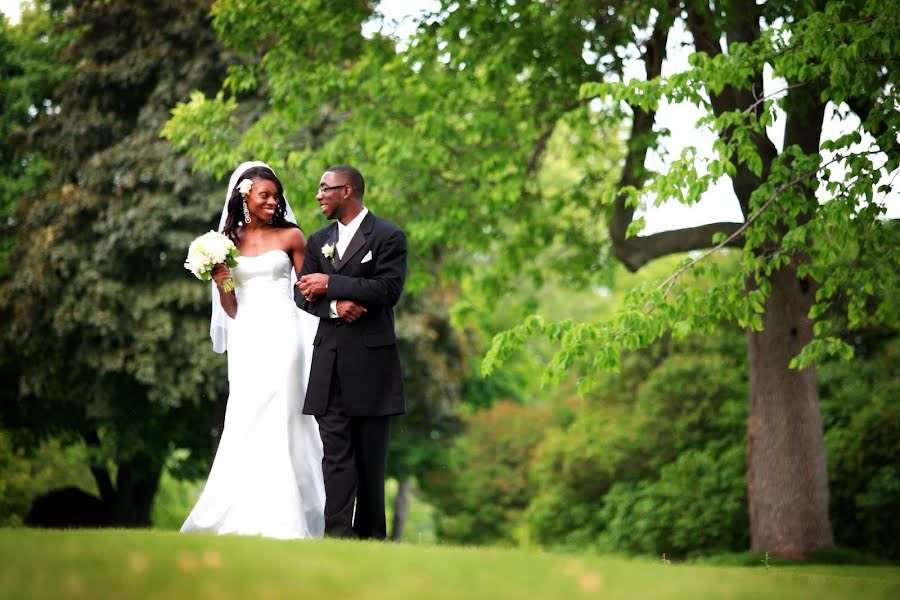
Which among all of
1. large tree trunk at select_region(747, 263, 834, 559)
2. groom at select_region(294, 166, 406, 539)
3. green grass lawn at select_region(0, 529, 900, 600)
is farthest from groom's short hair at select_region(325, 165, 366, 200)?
large tree trunk at select_region(747, 263, 834, 559)

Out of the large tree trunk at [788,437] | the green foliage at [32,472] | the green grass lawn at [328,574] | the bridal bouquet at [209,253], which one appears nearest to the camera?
the green grass lawn at [328,574]

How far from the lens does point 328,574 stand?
17.2 ft

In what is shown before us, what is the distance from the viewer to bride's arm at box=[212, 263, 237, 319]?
8.62 metres

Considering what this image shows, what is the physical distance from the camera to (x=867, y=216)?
35.4 ft

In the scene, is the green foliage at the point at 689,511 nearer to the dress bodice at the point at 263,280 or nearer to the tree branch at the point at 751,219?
the tree branch at the point at 751,219

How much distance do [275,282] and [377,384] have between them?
130cm

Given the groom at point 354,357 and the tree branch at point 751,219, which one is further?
the tree branch at point 751,219

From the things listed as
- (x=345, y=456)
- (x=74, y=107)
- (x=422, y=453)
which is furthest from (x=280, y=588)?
(x=422, y=453)

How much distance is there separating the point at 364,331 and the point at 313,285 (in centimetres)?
45

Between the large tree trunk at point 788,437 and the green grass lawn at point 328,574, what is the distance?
863 cm

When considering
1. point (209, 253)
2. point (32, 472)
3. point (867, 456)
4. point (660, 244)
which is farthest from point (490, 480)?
point (209, 253)

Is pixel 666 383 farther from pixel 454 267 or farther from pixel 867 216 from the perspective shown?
pixel 867 216

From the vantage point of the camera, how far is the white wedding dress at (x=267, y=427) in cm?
817

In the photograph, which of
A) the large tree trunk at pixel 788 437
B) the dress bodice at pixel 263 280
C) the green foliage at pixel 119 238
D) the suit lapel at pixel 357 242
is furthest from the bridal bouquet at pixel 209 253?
the green foliage at pixel 119 238
